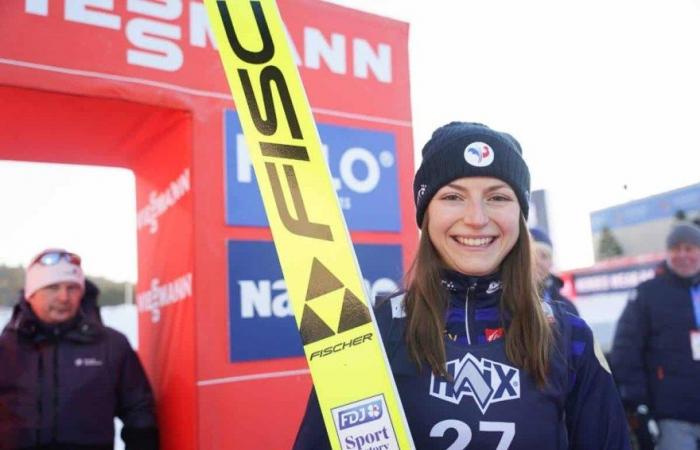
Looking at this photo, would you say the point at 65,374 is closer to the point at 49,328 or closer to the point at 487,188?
the point at 49,328

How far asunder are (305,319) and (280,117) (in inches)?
18.3

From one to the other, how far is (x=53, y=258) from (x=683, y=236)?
3.21 m

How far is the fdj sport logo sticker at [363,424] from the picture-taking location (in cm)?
128

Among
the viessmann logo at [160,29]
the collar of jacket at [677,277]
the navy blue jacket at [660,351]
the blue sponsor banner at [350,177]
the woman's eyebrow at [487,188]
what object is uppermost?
the viessmann logo at [160,29]

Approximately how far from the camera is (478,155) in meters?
1.33

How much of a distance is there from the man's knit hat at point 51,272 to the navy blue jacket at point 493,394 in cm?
171

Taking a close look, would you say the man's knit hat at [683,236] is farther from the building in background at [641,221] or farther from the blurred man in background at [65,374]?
the building in background at [641,221]

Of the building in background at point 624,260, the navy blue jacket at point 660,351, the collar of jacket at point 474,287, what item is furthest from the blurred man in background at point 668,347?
the building in background at point 624,260

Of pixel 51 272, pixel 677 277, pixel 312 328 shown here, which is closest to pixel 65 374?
pixel 51 272

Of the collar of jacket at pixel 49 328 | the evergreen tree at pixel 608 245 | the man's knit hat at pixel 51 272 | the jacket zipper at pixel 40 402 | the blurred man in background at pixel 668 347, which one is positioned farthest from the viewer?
the evergreen tree at pixel 608 245

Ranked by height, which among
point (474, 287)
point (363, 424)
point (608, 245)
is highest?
point (608, 245)

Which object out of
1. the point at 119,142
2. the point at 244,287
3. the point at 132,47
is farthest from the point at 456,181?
the point at 119,142

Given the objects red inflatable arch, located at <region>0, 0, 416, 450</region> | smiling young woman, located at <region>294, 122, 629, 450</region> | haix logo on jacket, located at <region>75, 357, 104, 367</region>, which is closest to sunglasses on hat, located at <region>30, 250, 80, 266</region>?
red inflatable arch, located at <region>0, 0, 416, 450</region>

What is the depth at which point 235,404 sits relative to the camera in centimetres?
239
